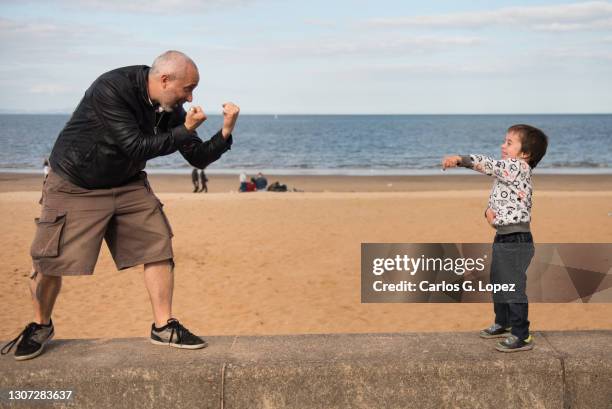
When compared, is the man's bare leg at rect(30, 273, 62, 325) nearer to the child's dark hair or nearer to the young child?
the young child

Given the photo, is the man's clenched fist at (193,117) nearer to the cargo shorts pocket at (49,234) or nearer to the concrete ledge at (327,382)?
the cargo shorts pocket at (49,234)

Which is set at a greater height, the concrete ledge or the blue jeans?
the blue jeans

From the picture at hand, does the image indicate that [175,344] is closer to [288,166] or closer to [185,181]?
[185,181]

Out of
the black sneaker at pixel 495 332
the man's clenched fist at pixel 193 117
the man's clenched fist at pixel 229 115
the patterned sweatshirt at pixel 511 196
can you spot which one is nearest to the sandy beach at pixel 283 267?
the black sneaker at pixel 495 332

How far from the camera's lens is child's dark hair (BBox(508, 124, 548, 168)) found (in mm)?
4305

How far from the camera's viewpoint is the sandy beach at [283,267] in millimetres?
8336

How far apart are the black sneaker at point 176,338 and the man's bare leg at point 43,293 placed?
0.63m

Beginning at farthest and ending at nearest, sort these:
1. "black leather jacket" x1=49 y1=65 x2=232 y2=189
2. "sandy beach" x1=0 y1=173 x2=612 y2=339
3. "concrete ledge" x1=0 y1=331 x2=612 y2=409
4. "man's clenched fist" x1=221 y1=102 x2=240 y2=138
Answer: "sandy beach" x1=0 y1=173 x2=612 y2=339 < "man's clenched fist" x1=221 y1=102 x2=240 y2=138 < "black leather jacket" x1=49 y1=65 x2=232 y2=189 < "concrete ledge" x1=0 y1=331 x2=612 y2=409

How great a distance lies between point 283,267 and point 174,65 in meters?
7.52

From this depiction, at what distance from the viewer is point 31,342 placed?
152 inches

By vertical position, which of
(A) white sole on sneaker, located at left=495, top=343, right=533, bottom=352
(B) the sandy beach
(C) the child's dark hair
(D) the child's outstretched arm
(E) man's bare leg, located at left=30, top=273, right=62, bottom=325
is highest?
(C) the child's dark hair

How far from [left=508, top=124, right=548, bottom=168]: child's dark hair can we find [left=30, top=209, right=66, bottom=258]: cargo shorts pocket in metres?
2.68

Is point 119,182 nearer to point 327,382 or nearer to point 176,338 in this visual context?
point 176,338

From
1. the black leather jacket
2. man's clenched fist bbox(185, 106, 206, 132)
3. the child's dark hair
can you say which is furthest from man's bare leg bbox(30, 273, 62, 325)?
the child's dark hair
